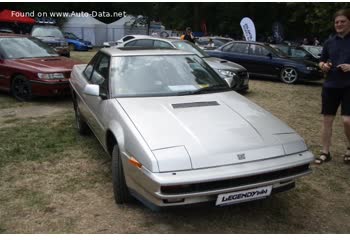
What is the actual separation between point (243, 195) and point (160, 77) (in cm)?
174

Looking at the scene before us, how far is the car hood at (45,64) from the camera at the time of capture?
7.24 meters

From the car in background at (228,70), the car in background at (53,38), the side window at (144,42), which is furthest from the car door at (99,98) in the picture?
the car in background at (53,38)

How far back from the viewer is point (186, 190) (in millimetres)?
2639

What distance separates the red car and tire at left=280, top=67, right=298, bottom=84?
6.61 metres

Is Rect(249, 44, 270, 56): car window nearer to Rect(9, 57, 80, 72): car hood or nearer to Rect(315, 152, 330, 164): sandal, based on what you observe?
Rect(9, 57, 80, 72): car hood

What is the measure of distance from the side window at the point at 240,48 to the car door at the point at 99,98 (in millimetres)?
7866

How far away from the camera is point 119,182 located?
127 inches

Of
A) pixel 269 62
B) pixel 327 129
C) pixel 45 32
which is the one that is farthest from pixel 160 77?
pixel 45 32

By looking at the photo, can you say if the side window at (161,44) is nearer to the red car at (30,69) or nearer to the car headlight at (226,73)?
the car headlight at (226,73)

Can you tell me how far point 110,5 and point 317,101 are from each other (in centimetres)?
4086

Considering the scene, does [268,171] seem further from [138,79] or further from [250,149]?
[138,79]

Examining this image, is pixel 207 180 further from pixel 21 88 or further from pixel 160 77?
pixel 21 88

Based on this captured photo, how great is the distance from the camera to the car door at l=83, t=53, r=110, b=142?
3.86 m

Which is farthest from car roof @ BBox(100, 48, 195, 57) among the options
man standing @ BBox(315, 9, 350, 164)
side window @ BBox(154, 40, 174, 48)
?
side window @ BBox(154, 40, 174, 48)
